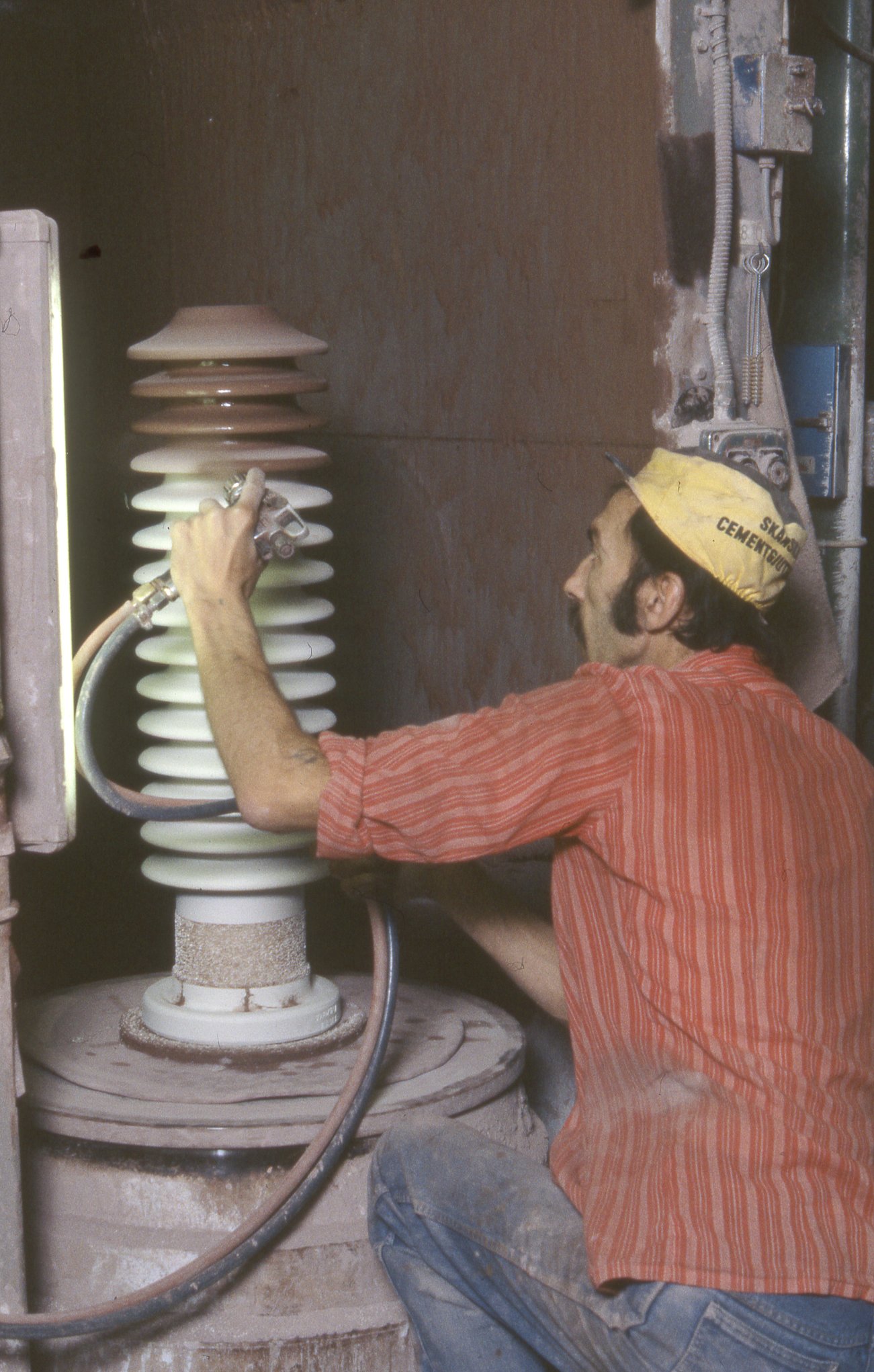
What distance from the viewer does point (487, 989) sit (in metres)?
3.71

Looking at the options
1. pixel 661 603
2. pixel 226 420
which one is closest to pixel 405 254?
pixel 226 420

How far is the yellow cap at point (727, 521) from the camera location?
7.13 feet

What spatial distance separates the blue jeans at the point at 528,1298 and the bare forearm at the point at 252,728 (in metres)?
0.54

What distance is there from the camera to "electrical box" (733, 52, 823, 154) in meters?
2.60

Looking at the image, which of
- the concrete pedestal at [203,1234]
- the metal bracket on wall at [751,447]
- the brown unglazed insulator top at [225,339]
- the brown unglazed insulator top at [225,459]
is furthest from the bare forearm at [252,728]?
the metal bracket on wall at [751,447]

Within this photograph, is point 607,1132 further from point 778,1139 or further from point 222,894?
point 222,894

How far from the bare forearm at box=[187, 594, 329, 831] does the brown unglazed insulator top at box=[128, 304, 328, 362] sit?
1.25ft

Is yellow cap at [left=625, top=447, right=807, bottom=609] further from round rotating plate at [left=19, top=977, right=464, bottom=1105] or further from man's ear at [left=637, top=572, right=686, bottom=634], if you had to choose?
round rotating plate at [left=19, top=977, right=464, bottom=1105]

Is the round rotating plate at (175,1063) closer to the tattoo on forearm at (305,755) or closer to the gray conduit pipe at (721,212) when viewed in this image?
the tattoo on forearm at (305,755)

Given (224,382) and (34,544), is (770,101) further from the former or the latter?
(34,544)

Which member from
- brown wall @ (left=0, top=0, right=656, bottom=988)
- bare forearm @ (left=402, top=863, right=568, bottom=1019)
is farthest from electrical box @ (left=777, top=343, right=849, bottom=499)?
bare forearm @ (left=402, top=863, right=568, bottom=1019)

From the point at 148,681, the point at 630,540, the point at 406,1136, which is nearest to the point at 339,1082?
the point at 406,1136

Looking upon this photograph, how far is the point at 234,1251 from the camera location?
7.05ft

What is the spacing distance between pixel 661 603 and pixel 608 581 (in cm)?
9
